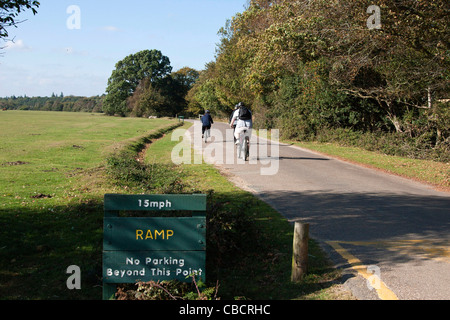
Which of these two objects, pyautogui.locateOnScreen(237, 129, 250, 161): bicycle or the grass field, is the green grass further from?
pyautogui.locateOnScreen(237, 129, 250, 161): bicycle

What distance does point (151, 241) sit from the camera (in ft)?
15.3

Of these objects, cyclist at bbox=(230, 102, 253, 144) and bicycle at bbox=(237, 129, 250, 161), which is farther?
bicycle at bbox=(237, 129, 250, 161)

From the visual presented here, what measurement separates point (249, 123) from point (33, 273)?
37.4 feet

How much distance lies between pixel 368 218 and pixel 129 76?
9518cm

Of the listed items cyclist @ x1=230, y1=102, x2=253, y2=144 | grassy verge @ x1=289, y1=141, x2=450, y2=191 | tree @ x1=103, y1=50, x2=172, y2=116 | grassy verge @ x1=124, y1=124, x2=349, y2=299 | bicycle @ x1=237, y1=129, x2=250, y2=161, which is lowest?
grassy verge @ x1=124, y1=124, x2=349, y2=299

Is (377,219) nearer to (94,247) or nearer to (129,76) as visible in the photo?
(94,247)

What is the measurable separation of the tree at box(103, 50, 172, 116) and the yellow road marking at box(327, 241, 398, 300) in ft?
305

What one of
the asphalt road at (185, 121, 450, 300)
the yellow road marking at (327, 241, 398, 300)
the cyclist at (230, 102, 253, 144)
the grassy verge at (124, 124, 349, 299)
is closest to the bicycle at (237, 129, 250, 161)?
the cyclist at (230, 102, 253, 144)

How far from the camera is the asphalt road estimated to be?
5.23m

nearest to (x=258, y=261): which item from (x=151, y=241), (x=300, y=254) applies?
(x=300, y=254)
